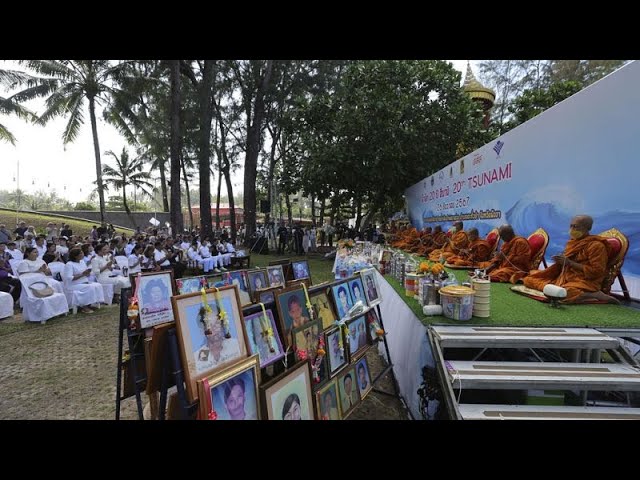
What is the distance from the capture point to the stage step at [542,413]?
2.46m

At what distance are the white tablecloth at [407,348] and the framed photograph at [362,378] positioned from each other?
1.64ft

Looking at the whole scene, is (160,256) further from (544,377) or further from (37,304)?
(544,377)

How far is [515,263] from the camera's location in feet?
18.9

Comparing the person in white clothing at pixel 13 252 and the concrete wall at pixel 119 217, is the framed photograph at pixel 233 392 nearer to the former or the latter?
the person in white clothing at pixel 13 252

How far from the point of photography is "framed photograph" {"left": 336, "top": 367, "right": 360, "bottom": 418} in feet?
8.91

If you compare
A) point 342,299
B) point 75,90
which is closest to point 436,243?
point 342,299

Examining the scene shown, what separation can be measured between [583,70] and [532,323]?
2107cm

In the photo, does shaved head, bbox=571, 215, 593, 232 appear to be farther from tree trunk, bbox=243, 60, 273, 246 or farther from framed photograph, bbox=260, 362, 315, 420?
tree trunk, bbox=243, 60, 273, 246

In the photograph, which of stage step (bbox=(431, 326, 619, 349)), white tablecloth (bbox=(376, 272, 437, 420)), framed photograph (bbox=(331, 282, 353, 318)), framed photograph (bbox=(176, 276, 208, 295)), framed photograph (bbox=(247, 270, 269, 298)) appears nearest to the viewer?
stage step (bbox=(431, 326, 619, 349))

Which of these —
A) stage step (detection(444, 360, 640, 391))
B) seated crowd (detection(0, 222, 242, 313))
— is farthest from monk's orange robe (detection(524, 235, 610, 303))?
seated crowd (detection(0, 222, 242, 313))

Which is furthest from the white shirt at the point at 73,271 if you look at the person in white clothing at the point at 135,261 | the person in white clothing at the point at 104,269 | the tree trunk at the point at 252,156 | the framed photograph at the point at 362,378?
the tree trunk at the point at 252,156

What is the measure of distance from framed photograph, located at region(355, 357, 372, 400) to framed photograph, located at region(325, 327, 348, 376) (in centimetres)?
29

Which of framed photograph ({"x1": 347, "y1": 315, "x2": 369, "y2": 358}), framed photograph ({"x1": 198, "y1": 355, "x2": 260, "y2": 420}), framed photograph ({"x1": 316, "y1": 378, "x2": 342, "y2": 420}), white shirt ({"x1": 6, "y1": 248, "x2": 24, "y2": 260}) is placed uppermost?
white shirt ({"x1": 6, "y1": 248, "x2": 24, "y2": 260})

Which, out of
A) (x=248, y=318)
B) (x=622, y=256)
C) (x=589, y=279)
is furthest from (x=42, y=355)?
(x=622, y=256)
